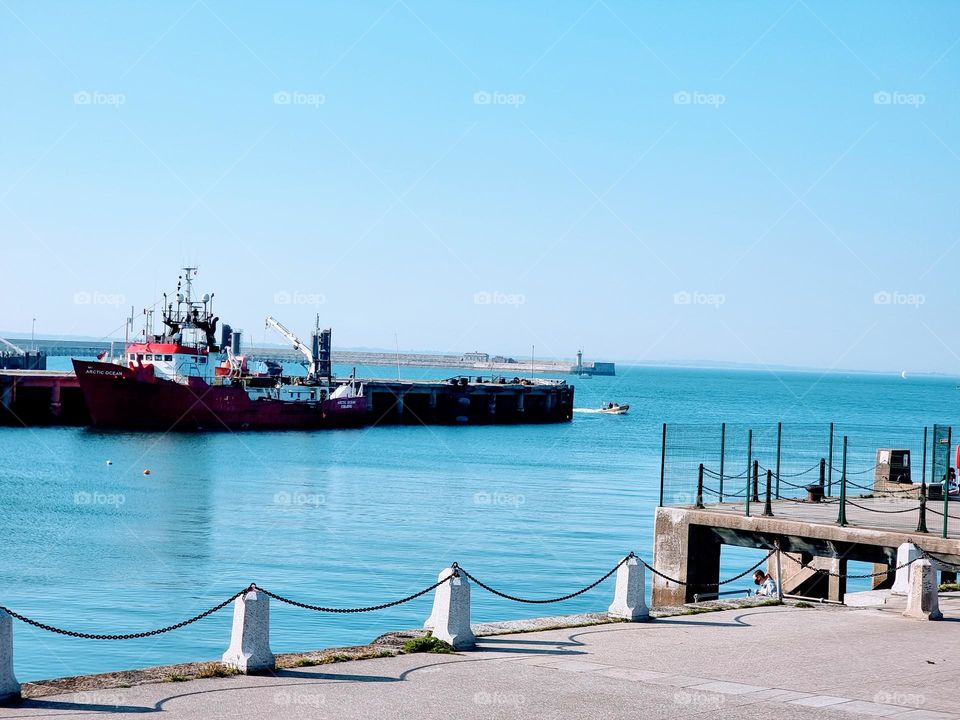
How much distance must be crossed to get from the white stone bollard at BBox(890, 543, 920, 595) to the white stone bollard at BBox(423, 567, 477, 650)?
7477mm

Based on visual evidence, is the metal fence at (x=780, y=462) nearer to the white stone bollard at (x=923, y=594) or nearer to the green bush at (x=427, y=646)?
the white stone bollard at (x=923, y=594)

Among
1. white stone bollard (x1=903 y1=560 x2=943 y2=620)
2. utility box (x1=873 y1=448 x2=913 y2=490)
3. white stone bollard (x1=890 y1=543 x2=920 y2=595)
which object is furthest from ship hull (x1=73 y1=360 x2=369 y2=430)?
white stone bollard (x1=903 y1=560 x2=943 y2=620)

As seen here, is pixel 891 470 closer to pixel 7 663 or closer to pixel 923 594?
pixel 923 594

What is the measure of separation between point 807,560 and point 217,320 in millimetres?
72123

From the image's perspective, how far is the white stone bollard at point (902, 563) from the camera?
1805cm

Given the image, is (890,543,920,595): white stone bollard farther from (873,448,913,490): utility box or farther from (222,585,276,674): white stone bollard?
(873,448,913,490): utility box

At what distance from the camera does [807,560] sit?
24625 millimetres

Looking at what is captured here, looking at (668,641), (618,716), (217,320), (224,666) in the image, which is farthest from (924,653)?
(217,320)

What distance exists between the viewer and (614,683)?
12133mm

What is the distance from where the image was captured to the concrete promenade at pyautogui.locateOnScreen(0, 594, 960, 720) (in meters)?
10.8

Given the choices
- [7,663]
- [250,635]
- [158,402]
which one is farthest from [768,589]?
[158,402]

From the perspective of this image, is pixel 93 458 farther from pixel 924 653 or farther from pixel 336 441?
pixel 924 653

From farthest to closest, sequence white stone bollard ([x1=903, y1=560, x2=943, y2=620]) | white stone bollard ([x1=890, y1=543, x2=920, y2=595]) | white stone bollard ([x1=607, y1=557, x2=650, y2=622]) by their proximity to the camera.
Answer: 1. white stone bollard ([x1=890, y1=543, x2=920, y2=595])
2. white stone bollard ([x1=903, y1=560, x2=943, y2=620])
3. white stone bollard ([x1=607, y1=557, x2=650, y2=622])

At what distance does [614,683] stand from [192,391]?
77.7 metres
